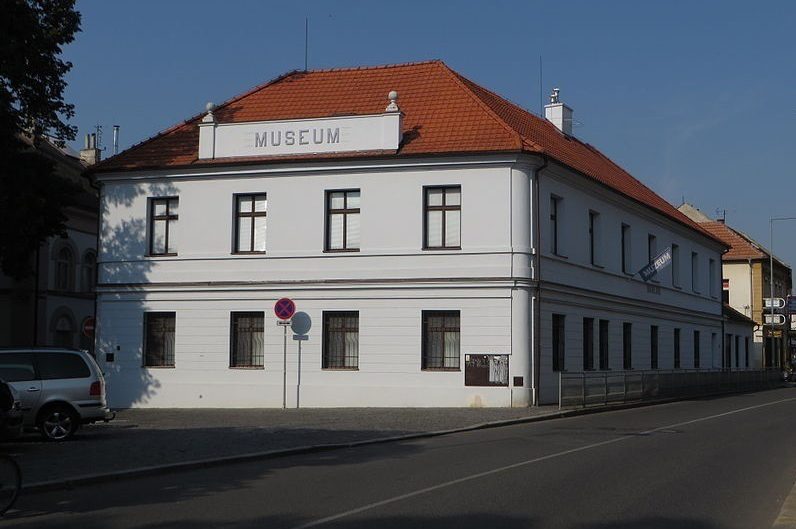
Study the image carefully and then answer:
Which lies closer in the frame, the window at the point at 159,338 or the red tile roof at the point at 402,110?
the red tile roof at the point at 402,110

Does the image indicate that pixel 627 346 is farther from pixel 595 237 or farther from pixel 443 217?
pixel 443 217

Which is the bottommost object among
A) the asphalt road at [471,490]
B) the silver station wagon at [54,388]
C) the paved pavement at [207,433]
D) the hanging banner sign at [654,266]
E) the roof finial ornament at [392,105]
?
the paved pavement at [207,433]

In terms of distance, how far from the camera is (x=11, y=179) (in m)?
27.8

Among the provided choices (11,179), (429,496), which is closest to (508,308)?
(11,179)

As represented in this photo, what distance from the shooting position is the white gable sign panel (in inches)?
1141

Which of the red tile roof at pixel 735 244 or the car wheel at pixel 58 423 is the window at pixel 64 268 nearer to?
the car wheel at pixel 58 423

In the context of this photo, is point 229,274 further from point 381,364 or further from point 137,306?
point 381,364

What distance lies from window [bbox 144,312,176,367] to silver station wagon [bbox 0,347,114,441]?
36.1ft

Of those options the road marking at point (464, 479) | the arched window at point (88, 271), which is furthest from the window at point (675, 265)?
A: the arched window at point (88, 271)

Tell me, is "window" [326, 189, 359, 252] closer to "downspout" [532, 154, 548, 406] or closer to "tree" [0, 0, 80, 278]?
"downspout" [532, 154, 548, 406]

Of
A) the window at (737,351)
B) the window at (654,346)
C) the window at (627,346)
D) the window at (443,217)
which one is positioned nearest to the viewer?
the window at (443,217)

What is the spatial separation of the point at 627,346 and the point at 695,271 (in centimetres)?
1190

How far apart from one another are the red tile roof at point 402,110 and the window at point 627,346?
5.08 metres

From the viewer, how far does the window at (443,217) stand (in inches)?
1117
